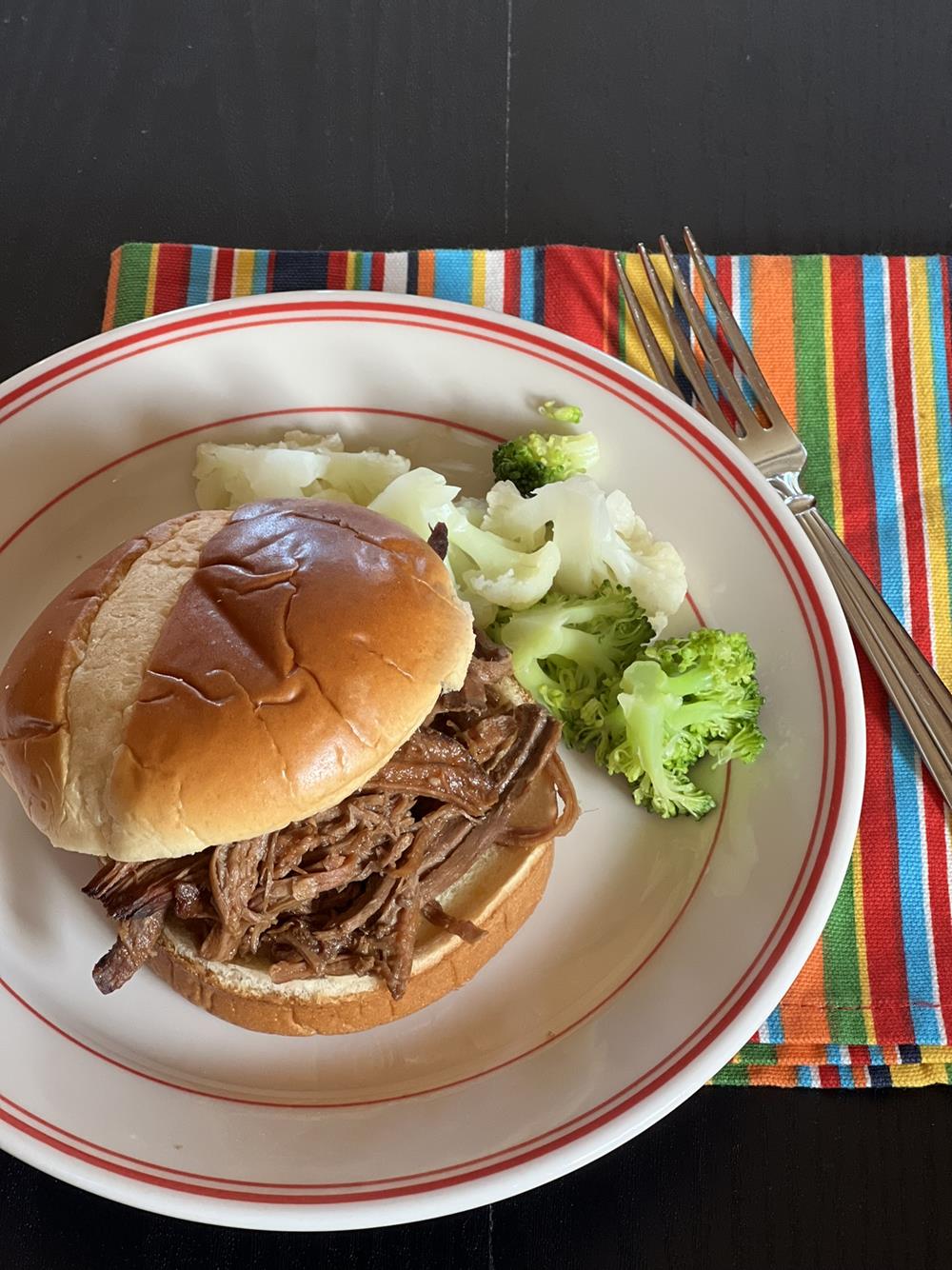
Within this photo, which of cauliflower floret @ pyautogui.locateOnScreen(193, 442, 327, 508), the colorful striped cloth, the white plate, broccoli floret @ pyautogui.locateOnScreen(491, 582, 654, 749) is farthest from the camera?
cauliflower floret @ pyautogui.locateOnScreen(193, 442, 327, 508)

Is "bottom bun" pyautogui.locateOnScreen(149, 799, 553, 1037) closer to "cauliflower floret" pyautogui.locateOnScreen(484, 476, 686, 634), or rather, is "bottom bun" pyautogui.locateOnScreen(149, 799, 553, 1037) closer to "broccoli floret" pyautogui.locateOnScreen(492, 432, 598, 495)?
"cauliflower floret" pyautogui.locateOnScreen(484, 476, 686, 634)

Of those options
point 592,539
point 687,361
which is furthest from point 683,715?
point 687,361

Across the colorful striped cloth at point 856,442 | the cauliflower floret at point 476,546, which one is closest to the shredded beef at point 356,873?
the cauliflower floret at point 476,546

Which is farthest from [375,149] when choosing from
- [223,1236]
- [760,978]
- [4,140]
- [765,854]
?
[223,1236]

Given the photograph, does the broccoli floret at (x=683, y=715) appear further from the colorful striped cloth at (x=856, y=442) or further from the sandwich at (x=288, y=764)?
the colorful striped cloth at (x=856, y=442)

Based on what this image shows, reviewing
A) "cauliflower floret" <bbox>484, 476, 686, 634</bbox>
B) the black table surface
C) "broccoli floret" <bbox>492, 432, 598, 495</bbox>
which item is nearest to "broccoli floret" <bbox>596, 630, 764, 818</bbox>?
"cauliflower floret" <bbox>484, 476, 686, 634</bbox>

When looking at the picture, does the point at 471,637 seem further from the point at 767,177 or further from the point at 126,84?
the point at 126,84
